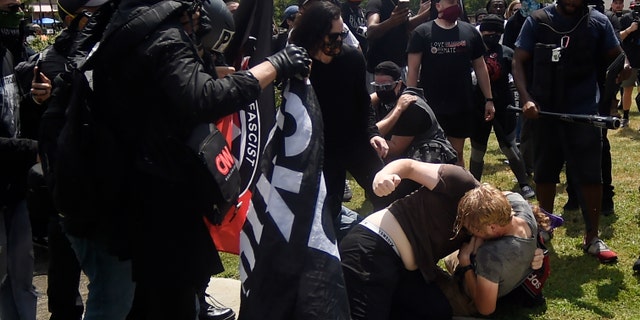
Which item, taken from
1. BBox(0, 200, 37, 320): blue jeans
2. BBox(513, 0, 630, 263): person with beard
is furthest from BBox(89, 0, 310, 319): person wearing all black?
BBox(513, 0, 630, 263): person with beard

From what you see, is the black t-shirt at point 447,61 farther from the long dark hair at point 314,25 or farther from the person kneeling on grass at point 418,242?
the long dark hair at point 314,25

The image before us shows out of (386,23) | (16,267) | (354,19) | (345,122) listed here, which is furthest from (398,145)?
(354,19)

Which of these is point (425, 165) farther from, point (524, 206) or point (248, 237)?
point (248, 237)

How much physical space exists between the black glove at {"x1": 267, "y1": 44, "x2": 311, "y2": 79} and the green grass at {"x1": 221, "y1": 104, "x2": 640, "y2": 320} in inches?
85.7

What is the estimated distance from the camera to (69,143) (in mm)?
2582

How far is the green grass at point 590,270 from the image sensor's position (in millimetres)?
4258

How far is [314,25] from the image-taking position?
3.61 m

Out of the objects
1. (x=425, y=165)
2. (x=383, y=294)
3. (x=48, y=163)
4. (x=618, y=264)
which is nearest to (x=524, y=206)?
(x=425, y=165)

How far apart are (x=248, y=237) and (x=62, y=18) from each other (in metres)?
1.37

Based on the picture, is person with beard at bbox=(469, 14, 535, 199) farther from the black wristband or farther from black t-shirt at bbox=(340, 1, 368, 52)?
the black wristband

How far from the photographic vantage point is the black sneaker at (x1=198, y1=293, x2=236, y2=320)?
167 inches

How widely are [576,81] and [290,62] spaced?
3044mm

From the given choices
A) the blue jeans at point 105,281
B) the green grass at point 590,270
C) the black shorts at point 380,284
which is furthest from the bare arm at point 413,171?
the blue jeans at point 105,281

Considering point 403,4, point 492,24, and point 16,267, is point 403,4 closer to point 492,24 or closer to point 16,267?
point 492,24
